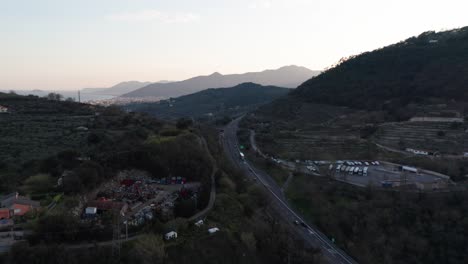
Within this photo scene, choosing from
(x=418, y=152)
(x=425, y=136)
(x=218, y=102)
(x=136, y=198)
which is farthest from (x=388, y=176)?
(x=218, y=102)

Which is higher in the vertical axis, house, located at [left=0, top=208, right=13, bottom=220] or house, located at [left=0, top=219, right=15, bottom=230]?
house, located at [left=0, top=208, right=13, bottom=220]

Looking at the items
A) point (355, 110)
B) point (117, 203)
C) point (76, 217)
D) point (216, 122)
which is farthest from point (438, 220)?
point (216, 122)

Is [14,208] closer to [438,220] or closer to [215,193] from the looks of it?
[215,193]

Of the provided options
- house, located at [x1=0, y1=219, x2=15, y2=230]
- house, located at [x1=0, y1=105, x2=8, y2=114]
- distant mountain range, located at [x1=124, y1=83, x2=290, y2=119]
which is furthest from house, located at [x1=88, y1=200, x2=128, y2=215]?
distant mountain range, located at [x1=124, y1=83, x2=290, y2=119]

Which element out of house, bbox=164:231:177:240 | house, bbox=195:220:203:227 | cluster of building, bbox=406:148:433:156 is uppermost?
cluster of building, bbox=406:148:433:156

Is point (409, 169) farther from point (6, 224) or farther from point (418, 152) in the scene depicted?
point (6, 224)

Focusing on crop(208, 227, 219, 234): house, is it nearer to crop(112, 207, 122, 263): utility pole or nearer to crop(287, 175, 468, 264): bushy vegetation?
crop(112, 207, 122, 263): utility pole
